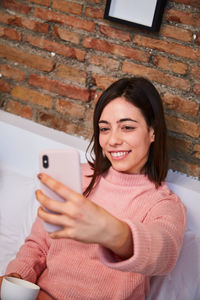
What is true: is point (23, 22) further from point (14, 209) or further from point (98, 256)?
point (98, 256)

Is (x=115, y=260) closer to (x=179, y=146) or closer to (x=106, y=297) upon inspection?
(x=106, y=297)

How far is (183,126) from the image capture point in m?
1.62

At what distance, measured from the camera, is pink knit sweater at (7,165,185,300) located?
3.74 ft

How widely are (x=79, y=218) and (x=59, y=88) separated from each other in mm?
1248

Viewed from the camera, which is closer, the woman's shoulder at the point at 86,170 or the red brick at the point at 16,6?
the woman's shoulder at the point at 86,170

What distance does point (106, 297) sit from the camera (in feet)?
3.76

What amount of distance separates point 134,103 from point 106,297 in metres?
0.64

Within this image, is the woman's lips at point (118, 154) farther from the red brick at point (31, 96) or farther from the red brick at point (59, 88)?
the red brick at point (31, 96)

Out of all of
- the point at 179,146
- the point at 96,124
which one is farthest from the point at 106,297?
the point at 179,146

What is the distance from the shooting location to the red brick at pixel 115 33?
5.44 feet

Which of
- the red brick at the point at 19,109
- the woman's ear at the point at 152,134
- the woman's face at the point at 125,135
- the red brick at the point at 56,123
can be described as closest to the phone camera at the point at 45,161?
the woman's face at the point at 125,135

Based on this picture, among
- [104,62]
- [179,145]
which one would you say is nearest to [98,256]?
[179,145]

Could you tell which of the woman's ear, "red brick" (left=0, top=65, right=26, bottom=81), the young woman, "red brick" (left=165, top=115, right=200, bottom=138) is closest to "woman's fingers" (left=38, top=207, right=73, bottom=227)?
the young woman

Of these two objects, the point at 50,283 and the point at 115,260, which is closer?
the point at 115,260
